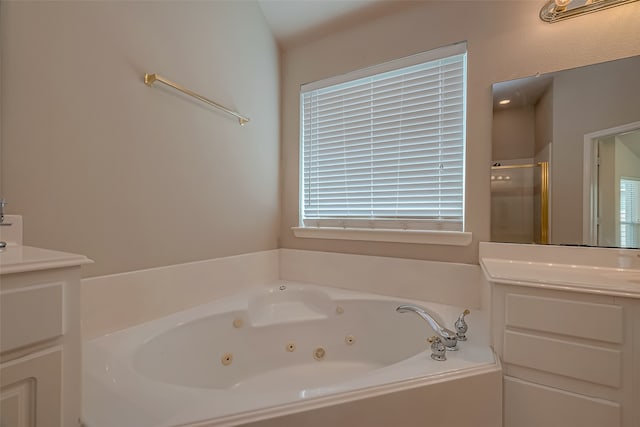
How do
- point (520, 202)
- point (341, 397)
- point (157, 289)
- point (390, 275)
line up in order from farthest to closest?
1. point (390, 275)
2. point (520, 202)
3. point (157, 289)
4. point (341, 397)

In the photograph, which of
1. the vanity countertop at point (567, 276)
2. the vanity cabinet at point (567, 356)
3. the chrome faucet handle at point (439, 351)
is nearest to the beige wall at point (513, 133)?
the vanity countertop at point (567, 276)

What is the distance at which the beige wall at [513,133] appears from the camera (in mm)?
1532

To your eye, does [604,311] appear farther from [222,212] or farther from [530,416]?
[222,212]

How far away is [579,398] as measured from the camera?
1.03 m

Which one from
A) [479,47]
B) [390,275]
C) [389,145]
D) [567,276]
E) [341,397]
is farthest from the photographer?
[389,145]

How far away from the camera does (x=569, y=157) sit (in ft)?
4.69

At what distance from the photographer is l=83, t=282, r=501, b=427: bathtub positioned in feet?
2.63

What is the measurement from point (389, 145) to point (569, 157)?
3.08ft

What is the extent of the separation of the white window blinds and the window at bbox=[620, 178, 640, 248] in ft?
2.19

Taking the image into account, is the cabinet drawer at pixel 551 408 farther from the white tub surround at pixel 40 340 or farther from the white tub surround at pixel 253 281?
the white tub surround at pixel 40 340

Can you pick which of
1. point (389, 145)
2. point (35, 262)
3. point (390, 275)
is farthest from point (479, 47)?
point (35, 262)

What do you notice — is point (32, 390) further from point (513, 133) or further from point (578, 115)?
point (578, 115)

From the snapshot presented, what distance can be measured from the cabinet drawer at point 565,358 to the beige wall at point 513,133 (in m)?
0.93

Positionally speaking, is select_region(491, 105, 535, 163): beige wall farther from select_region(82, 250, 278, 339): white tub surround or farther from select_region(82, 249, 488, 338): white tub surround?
select_region(82, 250, 278, 339): white tub surround
